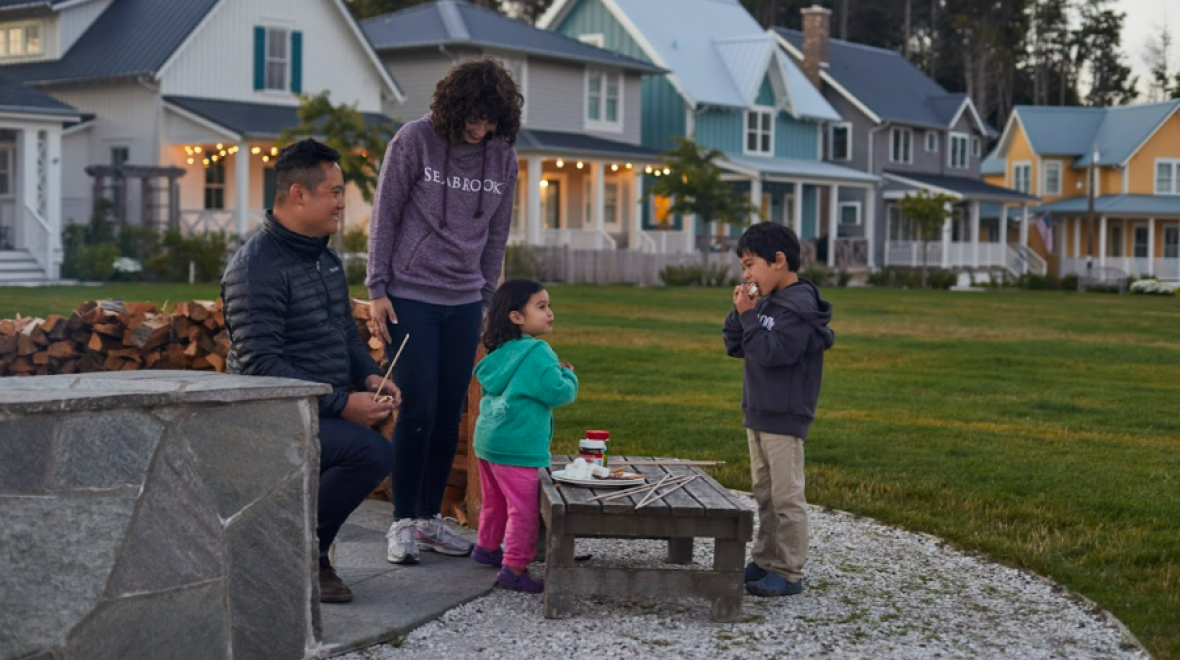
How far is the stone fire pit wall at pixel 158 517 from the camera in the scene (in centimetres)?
411

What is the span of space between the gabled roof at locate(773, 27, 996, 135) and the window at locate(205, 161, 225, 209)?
24.0m

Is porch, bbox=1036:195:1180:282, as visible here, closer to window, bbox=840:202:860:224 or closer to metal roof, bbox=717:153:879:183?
window, bbox=840:202:860:224

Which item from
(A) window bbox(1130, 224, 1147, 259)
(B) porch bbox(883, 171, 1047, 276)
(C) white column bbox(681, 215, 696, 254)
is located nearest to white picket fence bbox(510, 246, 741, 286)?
(C) white column bbox(681, 215, 696, 254)

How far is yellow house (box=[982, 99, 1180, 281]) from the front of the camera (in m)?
58.6

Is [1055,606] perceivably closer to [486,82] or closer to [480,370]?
[480,370]

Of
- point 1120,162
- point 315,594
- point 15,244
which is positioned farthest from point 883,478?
point 1120,162

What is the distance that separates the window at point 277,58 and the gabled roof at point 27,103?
583 cm

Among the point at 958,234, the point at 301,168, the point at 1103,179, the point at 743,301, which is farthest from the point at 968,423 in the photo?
the point at 1103,179

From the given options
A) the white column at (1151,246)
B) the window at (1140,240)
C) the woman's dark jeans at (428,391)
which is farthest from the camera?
the window at (1140,240)

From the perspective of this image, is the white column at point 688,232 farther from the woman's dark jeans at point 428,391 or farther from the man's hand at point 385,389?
the man's hand at point 385,389

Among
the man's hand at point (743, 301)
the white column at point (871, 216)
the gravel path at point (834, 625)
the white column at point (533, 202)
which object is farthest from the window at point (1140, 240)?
the man's hand at point (743, 301)

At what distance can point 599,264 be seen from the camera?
34.7 meters

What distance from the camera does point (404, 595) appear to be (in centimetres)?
573

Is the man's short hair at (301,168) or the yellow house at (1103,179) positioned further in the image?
the yellow house at (1103,179)
